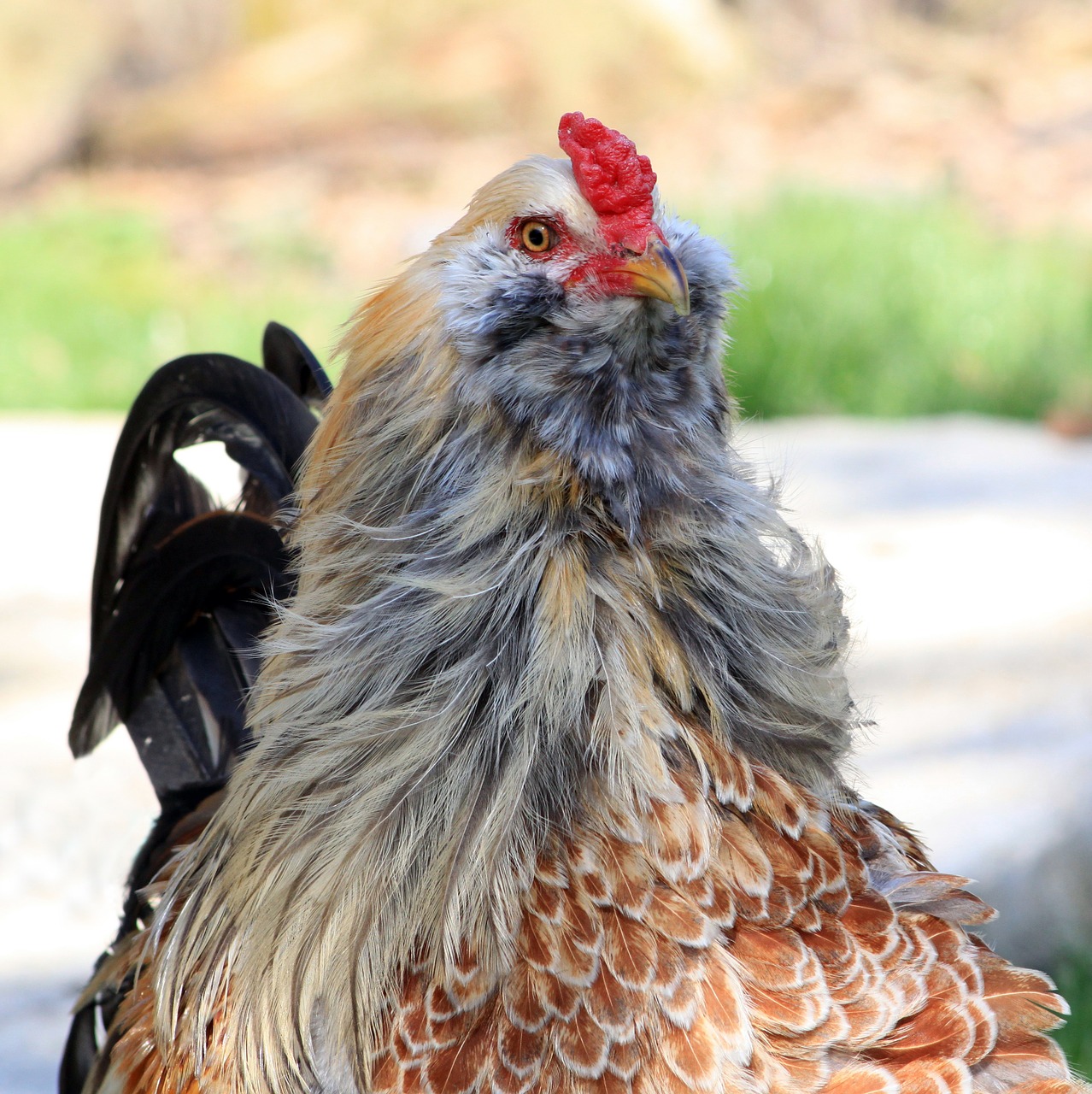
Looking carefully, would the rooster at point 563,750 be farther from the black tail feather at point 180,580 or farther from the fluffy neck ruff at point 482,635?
the black tail feather at point 180,580

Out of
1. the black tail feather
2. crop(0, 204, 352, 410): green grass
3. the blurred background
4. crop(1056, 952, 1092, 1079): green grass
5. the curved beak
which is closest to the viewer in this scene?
the curved beak

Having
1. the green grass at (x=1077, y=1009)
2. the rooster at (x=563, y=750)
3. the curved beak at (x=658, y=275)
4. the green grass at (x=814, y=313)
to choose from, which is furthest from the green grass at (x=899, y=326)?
the curved beak at (x=658, y=275)

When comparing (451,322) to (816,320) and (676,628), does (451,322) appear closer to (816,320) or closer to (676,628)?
(676,628)

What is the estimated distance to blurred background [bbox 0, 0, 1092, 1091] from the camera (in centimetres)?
325

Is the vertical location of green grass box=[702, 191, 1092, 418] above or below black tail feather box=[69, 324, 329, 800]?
above

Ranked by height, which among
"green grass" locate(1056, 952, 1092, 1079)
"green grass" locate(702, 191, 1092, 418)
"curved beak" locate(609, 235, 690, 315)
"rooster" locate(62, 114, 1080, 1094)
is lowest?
"green grass" locate(1056, 952, 1092, 1079)

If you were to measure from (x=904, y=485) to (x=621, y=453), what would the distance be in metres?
3.81

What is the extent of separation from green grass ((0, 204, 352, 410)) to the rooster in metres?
4.93

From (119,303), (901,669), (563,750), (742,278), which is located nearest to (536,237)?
(742,278)

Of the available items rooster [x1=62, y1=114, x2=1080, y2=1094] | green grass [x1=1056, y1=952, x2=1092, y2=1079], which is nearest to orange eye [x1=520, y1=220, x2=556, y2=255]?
rooster [x1=62, y1=114, x2=1080, y2=1094]

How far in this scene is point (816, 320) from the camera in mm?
6430

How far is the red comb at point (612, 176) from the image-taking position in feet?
4.77

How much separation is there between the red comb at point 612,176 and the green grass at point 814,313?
13.8 ft

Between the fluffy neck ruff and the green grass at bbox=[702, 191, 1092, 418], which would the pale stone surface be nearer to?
the fluffy neck ruff
